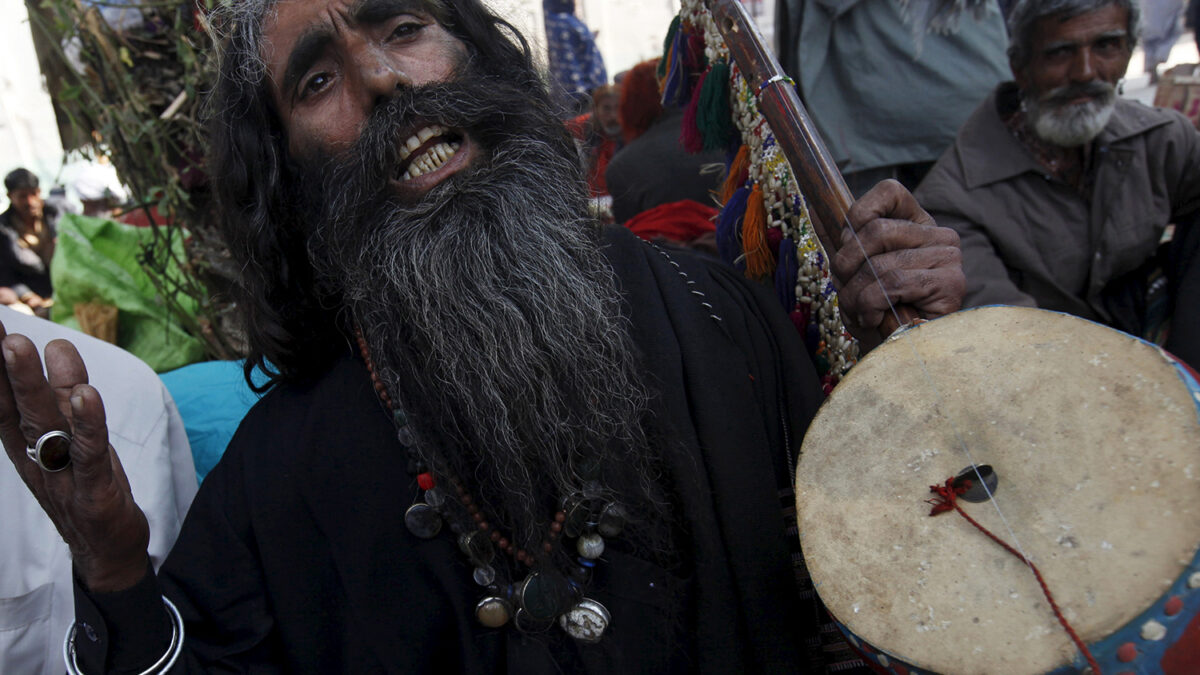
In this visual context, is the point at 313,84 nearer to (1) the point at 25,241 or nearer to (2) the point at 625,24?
(1) the point at 25,241

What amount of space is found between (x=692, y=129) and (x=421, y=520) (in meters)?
1.28

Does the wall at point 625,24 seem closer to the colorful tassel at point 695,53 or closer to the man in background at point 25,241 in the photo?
the man in background at point 25,241

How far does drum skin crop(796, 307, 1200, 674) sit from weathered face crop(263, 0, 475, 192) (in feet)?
3.26

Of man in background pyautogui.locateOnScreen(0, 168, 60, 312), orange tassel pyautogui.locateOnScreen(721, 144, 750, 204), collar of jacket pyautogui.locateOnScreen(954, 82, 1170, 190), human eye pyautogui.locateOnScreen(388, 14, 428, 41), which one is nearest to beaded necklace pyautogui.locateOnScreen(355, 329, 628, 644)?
human eye pyautogui.locateOnScreen(388, 14, 428, 41)

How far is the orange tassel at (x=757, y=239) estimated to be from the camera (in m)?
1.88

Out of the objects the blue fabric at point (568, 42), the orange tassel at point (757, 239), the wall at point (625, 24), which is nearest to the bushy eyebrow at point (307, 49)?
the orange tassel at point (757, 239)

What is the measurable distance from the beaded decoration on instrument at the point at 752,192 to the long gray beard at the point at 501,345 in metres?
0.42

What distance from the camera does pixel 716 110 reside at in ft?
6.64

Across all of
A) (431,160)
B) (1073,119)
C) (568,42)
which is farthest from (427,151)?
(568,42)

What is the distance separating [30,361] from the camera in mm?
1155

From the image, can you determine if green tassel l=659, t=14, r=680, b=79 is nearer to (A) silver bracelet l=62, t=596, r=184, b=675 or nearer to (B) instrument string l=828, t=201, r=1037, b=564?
(B) instrument string l=828, t=201, r=1037, b=564

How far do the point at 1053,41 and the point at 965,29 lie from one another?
30 cm

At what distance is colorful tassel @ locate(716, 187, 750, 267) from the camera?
6.54ft

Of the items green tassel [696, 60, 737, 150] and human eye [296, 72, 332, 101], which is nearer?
human eye [296, 72, 332, 101]
